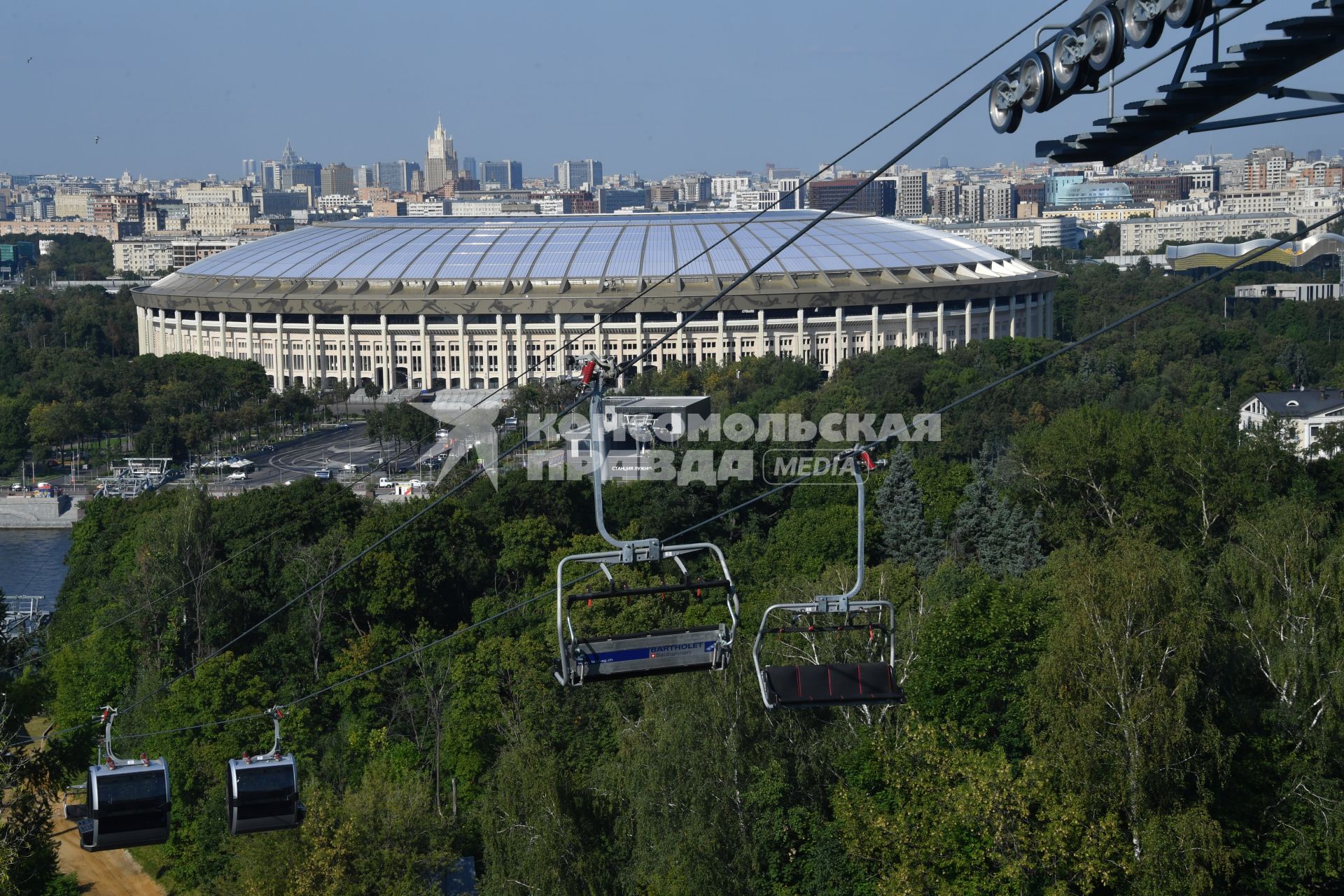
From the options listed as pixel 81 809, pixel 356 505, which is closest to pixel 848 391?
pixel 356 505

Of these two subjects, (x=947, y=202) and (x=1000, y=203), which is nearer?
(x=1000, y=203)

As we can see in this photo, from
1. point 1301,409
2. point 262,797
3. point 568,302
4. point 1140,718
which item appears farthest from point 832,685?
point 568,302

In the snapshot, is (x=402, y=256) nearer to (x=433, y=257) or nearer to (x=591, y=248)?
(x=433, y=257)

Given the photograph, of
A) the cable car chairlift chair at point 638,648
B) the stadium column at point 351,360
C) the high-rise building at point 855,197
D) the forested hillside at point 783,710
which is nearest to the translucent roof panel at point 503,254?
the stadium column at point 351,360

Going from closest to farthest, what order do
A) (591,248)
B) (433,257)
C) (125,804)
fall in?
1. (125,804)
2. (591,248)
3. (433,257)

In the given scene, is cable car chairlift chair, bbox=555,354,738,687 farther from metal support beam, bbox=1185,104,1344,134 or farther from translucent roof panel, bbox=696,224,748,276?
translucent roof panel, bbox=696,224,748,276

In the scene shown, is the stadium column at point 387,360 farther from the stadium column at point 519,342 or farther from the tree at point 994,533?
the tree at point 994,533
